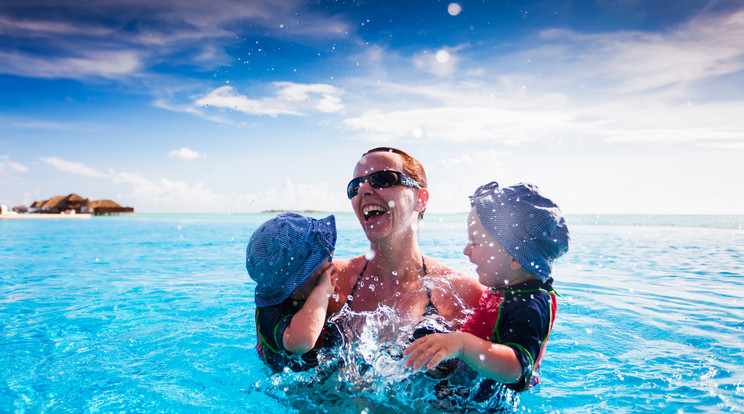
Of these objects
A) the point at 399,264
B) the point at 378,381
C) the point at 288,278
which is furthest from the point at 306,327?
the point at 399,264

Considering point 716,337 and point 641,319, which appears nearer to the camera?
point 716,337

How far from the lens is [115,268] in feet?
36.8

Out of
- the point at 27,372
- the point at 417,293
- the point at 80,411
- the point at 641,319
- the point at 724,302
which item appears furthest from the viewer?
the point at 724,302

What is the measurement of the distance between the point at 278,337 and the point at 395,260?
54.9 inches

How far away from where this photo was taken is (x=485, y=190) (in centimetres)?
313

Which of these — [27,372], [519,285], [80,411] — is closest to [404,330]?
[519,285]

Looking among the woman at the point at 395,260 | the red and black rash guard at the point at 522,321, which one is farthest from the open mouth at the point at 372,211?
the red and black rash guard at the point at 522,321

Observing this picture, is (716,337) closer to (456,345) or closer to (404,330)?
(404,330)

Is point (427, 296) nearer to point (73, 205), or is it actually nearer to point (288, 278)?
point (288, 278)

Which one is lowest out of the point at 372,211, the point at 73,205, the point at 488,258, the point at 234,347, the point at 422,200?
the point at 234,347

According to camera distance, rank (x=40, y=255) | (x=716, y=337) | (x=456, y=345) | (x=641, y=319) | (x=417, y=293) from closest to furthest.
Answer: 1. (x=456, y=345)
2. (x=417, y=293)
3. (x=716, y=337)
4. (x=641, y=319)
5. (x=40, y=255)

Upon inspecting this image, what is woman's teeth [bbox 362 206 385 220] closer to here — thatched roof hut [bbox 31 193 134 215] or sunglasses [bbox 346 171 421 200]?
sunglasses [bbox 346 171 421 200]

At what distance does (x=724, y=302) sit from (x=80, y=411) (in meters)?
9.15

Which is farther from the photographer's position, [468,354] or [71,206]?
[71,206]
